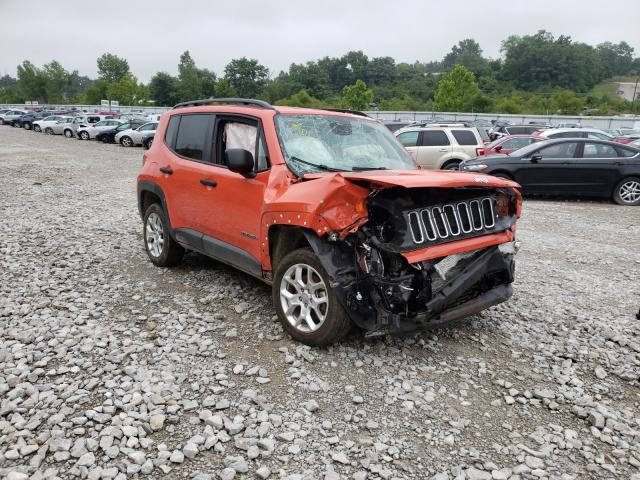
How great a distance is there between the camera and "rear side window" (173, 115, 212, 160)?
5254 mm

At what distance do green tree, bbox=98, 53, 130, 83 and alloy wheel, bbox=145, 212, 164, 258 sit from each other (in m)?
118

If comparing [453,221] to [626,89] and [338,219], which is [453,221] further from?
[626,89]

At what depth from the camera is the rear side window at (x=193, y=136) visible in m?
5.25

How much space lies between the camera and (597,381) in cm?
376

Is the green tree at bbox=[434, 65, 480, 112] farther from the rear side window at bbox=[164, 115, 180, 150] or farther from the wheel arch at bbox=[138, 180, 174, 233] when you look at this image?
the rear side window at bbox=[164, 115, 180, 150]

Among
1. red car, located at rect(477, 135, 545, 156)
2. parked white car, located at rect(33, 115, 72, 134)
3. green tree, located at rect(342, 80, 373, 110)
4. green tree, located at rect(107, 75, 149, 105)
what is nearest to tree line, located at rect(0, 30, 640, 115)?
green tree, located at rect(107, 75, 149, 105)

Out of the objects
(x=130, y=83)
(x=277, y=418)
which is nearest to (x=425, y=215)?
(x=277, y=418)

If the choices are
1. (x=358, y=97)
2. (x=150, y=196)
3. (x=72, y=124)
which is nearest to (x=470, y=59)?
(x=358, y=97)

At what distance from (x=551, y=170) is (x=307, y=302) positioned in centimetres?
1027

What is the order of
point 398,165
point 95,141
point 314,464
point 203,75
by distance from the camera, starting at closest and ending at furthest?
point 314,464 → point 398,165 → point 95,141 → point 203,75

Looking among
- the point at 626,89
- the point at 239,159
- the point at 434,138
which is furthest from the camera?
the point at 626,89

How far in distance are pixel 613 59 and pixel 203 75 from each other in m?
107

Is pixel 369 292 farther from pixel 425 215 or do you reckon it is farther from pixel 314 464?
pixel 314 464

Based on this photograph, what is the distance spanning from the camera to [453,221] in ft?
12.7
